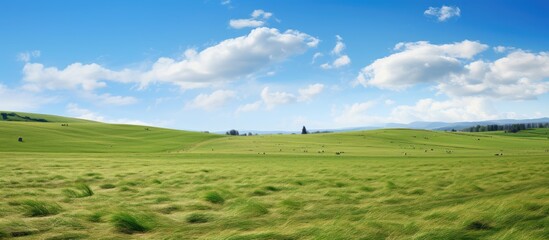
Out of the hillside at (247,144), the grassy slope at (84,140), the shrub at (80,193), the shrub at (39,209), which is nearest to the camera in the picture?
the shrub at (39,209)

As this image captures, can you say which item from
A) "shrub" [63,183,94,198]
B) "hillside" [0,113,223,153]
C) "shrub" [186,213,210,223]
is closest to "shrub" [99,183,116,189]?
"shrub" [63,183,94,198]

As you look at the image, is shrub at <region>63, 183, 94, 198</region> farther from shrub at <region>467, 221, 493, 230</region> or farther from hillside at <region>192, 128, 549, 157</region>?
hillside at <region>192, 128, 549, 157</region>

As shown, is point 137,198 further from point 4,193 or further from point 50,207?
point 4,193

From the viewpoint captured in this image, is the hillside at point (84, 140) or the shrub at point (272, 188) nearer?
the shrub at point (272, 188)

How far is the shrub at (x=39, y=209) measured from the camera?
9.44 meters

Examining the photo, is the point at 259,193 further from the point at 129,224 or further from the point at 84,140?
the point at 84,140

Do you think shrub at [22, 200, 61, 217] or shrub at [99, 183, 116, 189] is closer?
shrub at [22, 200, 61, 217]

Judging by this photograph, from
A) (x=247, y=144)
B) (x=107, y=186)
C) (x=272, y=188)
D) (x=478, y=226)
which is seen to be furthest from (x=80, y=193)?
(x=247, y=144)

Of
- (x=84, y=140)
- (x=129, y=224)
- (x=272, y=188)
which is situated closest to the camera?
(x=129, y=224)

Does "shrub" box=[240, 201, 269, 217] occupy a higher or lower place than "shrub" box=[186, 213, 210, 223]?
higher

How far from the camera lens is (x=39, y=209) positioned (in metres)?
9.49

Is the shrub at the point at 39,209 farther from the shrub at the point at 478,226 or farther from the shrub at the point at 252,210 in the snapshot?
the shrub at the point at 478,226

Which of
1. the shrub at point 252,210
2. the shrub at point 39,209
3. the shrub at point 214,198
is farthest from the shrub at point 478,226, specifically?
the shrub at point 39,209

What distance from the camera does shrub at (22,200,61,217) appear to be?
944 centimetres
